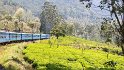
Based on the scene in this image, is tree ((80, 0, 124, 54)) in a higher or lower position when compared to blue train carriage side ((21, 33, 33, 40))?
higher

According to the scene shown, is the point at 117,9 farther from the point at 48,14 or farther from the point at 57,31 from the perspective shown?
the point at 48,14

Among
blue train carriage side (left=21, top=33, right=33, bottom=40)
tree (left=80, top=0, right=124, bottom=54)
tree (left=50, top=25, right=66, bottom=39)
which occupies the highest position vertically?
tree (left=80, top=0, right=124, bottom=54)

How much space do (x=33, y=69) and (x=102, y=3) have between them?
40.4 ft

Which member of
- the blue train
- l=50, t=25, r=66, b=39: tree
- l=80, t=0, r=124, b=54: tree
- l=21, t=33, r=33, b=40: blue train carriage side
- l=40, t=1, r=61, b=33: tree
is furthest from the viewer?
l=40, t=1, r=61, b=33: tree

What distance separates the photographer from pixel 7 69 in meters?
28.8

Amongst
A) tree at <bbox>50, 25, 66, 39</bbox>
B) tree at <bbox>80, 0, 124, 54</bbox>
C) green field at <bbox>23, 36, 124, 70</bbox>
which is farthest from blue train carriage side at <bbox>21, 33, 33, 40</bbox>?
tree at <bbox>50, 25, 66, 39</bbox>

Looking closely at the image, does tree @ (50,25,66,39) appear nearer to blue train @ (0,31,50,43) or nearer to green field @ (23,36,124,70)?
blue train @ (0,31,50,43)

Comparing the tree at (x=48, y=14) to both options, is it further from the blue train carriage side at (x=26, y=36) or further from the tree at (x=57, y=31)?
the blue train carriage side at (x=26, y=36)

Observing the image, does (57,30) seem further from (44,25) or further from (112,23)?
(112,23)

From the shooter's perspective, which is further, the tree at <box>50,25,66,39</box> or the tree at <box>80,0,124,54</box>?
the tree at <box>50,25,66,39</box>

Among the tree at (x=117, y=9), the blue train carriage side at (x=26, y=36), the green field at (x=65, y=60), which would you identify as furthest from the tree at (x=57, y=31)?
the tree at (x=117, y=9)

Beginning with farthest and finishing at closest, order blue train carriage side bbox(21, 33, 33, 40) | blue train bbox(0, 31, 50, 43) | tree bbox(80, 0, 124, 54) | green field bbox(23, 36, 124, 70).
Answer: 1. blue train carriage side bbox(21, 33, 33, 40)
2. blue train bbox(0, 31, 50, 43)
3. green field bbox(23, 36, 124, 70)
4. tree bbox(80, 0, 124, 54)

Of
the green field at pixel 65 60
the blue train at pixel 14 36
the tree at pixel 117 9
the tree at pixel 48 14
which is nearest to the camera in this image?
the tree at pixel 117 9

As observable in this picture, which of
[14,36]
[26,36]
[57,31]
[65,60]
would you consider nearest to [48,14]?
[57,31]
